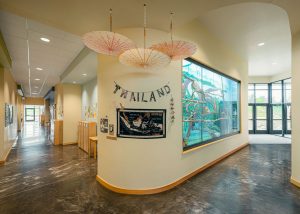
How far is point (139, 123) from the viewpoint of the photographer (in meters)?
2.96

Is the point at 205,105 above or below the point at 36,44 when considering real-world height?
below

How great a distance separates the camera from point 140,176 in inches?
117

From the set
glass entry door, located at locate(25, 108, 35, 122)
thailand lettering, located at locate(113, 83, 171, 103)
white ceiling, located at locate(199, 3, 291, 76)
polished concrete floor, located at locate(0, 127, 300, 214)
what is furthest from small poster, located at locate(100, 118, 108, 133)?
glass entry door, located at locate(25, 108, 35, 122)

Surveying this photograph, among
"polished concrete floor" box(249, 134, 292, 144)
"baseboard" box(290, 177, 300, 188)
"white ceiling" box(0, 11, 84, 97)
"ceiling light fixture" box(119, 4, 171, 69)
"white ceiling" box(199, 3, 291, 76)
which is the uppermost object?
"white ceiling" box(199, 3, 291, 76)

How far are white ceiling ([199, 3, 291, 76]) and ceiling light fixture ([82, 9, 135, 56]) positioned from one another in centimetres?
251

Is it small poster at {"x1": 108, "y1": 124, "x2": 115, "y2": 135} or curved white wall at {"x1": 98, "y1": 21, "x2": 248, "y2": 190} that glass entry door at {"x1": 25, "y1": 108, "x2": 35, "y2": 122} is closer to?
curved white wall at {"x1": 98, "y1": 21, "x2": 248, "y2": 190}

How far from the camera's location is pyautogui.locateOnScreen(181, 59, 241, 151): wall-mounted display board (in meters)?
3.67

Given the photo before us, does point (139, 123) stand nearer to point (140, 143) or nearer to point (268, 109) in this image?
point (140, 143)

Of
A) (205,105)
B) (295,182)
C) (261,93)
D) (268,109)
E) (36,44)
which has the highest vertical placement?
(36,44)

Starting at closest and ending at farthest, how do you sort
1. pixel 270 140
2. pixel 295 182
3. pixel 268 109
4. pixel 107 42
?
Result: 1. pixel 107 42
2. pixel 295 182
3. pixel 270 140
4. pixel 268 109

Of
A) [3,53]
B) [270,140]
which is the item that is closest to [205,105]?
[3,53]

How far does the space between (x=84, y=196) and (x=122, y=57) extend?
8.46 ft

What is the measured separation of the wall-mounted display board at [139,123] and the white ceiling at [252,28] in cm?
266

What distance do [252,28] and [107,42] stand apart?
409 centimetres
